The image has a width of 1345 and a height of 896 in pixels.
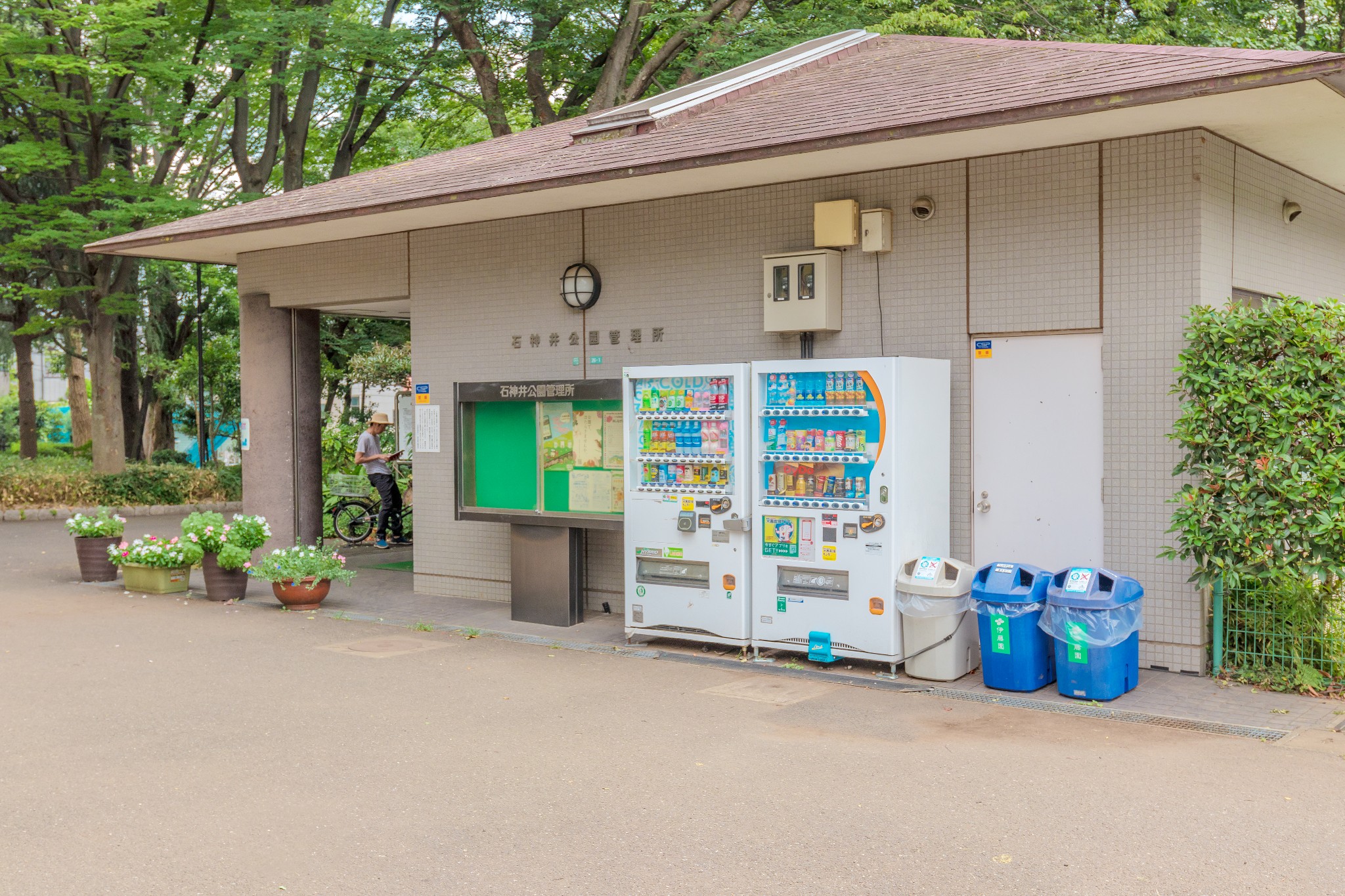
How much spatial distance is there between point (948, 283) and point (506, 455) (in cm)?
415

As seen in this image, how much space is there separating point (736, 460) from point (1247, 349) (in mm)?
3381

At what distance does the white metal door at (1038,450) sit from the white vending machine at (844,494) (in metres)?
0.32

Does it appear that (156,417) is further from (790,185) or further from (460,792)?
(460,792)

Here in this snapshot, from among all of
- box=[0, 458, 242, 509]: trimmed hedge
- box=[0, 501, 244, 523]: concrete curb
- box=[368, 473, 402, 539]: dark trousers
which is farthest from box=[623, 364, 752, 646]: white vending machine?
box=[0, 458, 242, 509]: trimmed hedge

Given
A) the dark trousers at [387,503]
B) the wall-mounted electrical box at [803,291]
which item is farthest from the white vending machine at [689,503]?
the dark trousers at [387,503]

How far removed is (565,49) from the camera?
21.6 meters

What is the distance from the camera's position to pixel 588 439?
9.98 metres

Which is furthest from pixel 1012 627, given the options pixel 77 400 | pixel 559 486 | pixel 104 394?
pixel 77 400

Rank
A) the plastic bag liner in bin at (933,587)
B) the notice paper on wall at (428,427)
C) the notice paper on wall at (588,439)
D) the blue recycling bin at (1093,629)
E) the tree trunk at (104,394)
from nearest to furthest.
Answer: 1. the blue recycling bin at (1093,629)
2. the plastic bag liner in bin at (933,587)
3. the notice paper on wall at (588,439)
4. the notice paper on wall at (428,427)
5. the tree trunk at (104,394)

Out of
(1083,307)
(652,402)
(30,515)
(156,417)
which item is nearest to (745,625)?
(652,402)

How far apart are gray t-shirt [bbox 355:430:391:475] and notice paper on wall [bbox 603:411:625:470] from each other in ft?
21.5

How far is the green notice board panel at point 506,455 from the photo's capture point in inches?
404

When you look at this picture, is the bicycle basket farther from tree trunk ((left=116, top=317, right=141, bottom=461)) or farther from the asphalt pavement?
tree trunk ((left=116, top=317, right=141, bottom=461))

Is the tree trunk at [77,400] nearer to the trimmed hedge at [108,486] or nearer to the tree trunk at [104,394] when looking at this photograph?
the trimmed hedge at [108,486]
